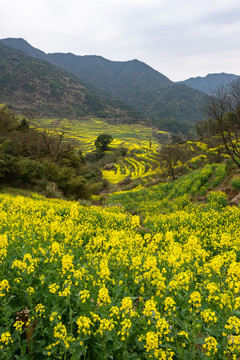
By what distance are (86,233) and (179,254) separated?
3.63 meters

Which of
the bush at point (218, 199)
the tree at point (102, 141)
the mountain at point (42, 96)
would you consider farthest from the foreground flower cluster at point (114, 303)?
the mountain at point (42, 96)

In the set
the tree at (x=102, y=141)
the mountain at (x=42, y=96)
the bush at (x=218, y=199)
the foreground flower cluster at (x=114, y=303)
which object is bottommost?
the bush at (x=218, y=199)

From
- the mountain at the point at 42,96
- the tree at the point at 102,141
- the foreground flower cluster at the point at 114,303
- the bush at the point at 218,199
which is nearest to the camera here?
the foreground flower cluster at the point at 114,303

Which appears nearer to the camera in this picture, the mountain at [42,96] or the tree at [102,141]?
the tree at [102,141]

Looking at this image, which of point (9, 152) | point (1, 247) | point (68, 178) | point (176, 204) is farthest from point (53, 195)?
point (1, 247)

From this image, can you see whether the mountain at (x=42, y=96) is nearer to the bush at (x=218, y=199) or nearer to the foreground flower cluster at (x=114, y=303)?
the bush at (x=218, y=199)

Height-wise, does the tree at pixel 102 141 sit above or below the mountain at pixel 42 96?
below

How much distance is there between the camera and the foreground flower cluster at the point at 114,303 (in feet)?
9.56

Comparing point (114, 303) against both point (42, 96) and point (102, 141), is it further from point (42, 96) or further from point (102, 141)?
point (42, 96)

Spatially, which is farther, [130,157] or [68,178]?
[130,157]

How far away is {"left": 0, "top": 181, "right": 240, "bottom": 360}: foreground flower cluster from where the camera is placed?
9.56ft

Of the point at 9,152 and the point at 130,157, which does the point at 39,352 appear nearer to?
the point at 9,152

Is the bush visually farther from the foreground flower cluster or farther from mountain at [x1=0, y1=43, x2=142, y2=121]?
mountain at [x1=0, y1=43, x2=142, y2=121]

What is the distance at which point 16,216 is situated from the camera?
8.12 meters
